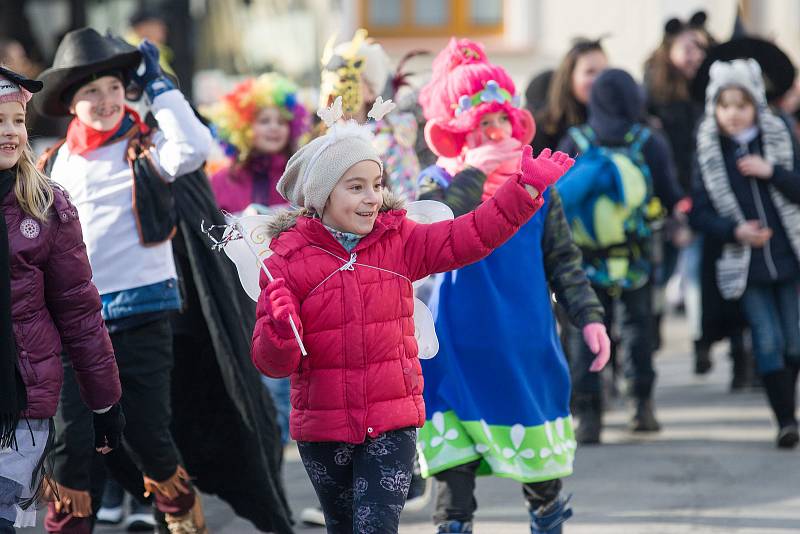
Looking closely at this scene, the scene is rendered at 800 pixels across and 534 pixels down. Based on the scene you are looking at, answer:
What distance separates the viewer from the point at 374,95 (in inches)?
292

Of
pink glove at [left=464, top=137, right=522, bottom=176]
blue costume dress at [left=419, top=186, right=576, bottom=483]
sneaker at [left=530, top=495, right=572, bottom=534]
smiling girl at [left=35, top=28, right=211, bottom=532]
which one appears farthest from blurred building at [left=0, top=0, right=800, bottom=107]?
sneaker at [left=530, top=495, right=572, bottom=534]

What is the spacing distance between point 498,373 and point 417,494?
1580mm

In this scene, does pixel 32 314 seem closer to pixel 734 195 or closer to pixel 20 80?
pixel 20 80

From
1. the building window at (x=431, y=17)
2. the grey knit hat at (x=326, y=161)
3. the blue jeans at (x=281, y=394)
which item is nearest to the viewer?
the grey knit hat at (x=326, y=161)

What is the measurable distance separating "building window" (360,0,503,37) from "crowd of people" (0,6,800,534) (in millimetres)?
10005

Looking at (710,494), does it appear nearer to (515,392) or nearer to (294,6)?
(515,392)

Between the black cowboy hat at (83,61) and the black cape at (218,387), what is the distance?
0.62 meters

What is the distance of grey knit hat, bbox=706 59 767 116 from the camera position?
27.0ft

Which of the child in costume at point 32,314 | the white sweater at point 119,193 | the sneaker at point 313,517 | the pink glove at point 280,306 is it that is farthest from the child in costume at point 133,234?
the pink glove at point 280,306

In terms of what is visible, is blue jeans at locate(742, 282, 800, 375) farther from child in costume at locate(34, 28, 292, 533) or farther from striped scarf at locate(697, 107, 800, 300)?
child in costume at locate(34, 28, 292, 533)

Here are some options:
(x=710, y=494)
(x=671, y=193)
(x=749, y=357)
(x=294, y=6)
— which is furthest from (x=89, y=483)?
(x=294, y=6)

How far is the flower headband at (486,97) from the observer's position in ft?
18.1

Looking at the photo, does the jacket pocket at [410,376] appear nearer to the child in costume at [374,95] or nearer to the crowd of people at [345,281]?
the crowd of people at [345,281]

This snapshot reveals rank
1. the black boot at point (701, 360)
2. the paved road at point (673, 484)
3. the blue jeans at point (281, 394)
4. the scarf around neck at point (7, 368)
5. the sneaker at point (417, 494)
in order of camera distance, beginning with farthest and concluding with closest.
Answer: the black boot at point (701, 360)
the blue jeans at point (281, 394)
the sneaker at point (417, 494)
the paved road at point (673, 484)
the scarf around neck at point (7, 368)
